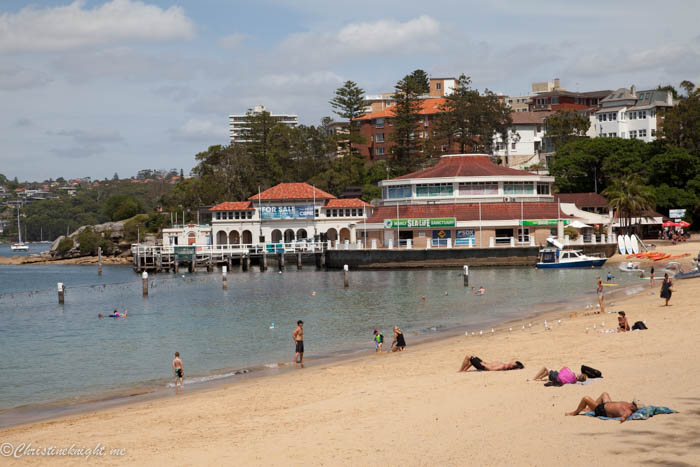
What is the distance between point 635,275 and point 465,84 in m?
62.0

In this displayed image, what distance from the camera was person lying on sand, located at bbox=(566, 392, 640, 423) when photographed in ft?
43.8

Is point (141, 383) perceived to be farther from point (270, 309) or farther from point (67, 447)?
point (270, 309)

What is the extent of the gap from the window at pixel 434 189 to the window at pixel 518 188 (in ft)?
18.3

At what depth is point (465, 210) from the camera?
73.5 meters

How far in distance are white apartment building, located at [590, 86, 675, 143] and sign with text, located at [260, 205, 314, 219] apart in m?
48.0

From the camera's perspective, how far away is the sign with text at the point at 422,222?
7075 cm

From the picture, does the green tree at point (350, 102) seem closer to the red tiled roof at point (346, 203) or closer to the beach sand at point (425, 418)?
the red tiled roof at point (346, 203)

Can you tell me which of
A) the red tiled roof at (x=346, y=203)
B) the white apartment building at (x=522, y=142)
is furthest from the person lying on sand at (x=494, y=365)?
the white apartment building at (x=522, y=142)

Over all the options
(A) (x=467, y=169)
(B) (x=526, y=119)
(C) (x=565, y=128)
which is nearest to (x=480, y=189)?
(A) (x=467, y=169)

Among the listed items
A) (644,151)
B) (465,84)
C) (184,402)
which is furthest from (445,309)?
(465,84)

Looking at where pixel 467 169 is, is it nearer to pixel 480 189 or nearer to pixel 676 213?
pixel 480 189

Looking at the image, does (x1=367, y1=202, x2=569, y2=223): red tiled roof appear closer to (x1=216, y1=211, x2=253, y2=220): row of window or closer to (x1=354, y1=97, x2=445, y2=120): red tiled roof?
(x1=216, y1=211, x2=253, y2=220): row of window

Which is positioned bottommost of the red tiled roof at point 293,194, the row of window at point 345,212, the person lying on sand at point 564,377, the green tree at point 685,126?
the person lying on sand at point 564,377

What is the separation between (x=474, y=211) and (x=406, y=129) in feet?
109
